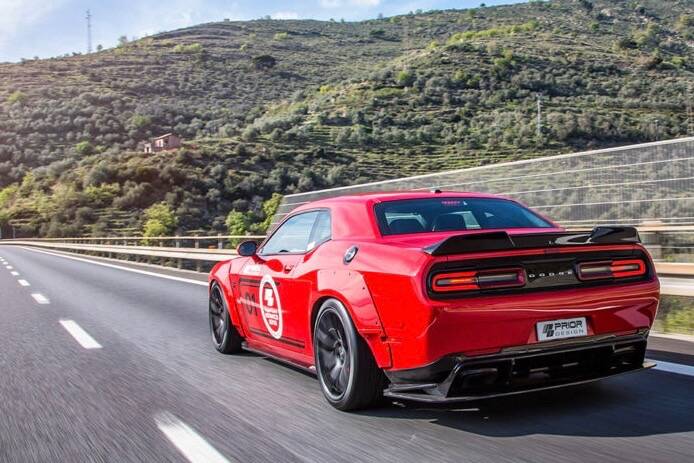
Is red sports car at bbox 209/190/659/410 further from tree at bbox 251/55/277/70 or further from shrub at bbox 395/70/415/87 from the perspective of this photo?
tree at bbox 251/55/277/70

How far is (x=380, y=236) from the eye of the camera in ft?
14.6

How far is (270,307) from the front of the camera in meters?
5.44

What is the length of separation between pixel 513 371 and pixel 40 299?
9909 millimetres

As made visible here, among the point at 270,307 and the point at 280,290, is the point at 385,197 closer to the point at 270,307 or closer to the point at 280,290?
the point at 280,290

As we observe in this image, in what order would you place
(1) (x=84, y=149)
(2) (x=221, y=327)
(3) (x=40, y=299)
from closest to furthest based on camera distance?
(2) (x=221, y=327) → (3) (x=40, y=299) → (1) (x=84, y=149)

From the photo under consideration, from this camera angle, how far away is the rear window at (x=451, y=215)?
4.72 m

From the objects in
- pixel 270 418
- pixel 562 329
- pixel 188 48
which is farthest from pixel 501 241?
pixel 188 48

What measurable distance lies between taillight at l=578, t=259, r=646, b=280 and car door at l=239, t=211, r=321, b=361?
1.66 metres

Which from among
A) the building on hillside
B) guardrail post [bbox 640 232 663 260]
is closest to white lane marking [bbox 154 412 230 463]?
guardrail post [bbox 640 232 663 260]

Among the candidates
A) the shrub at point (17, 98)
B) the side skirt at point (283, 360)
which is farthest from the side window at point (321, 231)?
the shrub at point (17, 98)

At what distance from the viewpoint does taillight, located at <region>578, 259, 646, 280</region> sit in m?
4.12

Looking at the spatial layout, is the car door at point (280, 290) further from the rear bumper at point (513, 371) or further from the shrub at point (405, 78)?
the shrub at point (405, 78)

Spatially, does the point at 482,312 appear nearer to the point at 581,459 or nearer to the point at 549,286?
the point at 549,286

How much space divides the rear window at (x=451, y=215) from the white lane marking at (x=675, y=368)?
1.28m
